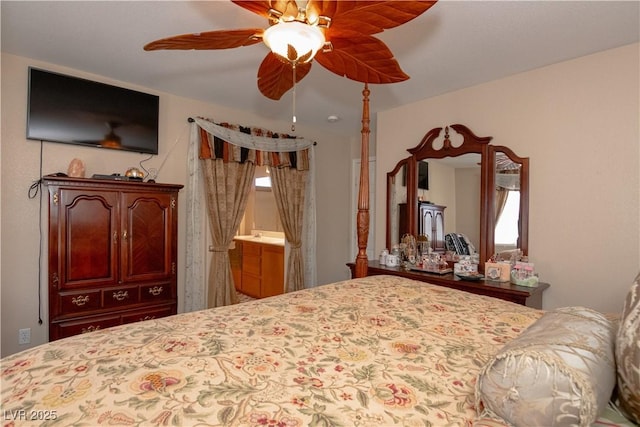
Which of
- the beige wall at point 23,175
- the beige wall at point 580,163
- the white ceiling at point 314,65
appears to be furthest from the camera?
the beige wall at point 23,175

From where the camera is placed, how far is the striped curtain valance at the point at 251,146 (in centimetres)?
340

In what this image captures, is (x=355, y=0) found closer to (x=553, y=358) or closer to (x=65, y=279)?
(x=553, y=358)

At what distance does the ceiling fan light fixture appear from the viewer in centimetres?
132

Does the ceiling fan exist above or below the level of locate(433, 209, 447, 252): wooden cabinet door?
above

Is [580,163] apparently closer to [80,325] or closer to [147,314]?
[147,314]

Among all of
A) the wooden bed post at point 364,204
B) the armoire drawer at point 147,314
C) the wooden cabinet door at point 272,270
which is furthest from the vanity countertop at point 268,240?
the wooden bed post at point 364,204

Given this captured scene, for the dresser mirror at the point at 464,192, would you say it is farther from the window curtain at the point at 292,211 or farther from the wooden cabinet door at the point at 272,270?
the wooden cabinet door at the point at 272,270

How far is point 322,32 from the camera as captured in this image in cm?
139

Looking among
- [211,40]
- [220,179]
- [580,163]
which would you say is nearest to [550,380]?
[211,40]

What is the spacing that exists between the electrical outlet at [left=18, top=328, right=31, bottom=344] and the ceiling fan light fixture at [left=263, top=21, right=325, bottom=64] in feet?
9.54

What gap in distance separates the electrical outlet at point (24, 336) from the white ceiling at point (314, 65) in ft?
7.08

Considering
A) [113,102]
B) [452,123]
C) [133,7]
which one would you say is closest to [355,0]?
[133,7]

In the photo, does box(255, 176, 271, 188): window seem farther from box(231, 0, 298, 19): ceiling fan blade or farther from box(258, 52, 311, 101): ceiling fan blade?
box(231, 0, 298, 19): ceiling fan blade

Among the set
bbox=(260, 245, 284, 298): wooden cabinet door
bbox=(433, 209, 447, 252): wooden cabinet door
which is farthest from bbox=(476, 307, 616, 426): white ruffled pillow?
bbox=(260, 245, 284, 298): wooden cabinet door
